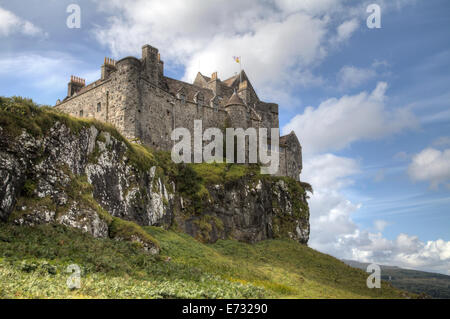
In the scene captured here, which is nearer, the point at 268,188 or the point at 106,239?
the point at 106,239

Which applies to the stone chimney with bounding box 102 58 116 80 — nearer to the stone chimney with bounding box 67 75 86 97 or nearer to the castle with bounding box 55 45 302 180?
the castle with bounding box 55 45 302 180

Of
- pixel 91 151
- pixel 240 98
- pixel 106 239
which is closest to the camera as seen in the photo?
pixel 106 239

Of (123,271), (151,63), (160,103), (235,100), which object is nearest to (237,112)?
(235,100)

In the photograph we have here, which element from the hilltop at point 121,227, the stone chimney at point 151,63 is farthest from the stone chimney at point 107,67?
the hilltop at point 121,227

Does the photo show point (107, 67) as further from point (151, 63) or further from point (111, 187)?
point (111, 187)

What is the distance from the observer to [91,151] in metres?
28.9

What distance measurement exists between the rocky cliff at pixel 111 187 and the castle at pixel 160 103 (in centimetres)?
605

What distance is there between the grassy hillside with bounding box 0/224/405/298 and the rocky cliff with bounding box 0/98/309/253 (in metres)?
1.68

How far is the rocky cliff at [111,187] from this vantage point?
22.6m

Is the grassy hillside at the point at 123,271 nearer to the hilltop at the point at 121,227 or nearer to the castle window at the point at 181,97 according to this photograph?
the hilltop at the point at 121,227

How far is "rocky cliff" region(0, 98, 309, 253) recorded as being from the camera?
22.6m
